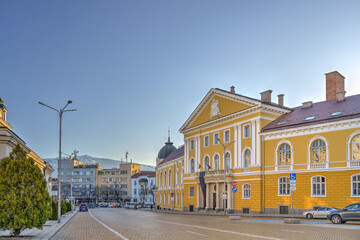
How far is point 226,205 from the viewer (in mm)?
49719

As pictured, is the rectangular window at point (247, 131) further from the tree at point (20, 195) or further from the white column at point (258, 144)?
the tree at point (20, 195)

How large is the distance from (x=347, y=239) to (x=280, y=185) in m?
26.1

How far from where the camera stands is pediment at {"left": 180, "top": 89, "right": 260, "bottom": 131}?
4818cm

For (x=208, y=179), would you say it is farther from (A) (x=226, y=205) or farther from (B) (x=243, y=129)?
(B) (x=243, y=129)

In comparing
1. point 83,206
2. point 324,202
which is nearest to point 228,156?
point 324,202

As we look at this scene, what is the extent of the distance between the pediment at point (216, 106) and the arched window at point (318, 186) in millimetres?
11043

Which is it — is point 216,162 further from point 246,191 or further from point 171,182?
point 171,182

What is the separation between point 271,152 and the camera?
43500 mm

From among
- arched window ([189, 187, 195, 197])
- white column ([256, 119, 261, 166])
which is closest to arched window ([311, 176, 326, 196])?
white column ([256, 119, 261, 166])

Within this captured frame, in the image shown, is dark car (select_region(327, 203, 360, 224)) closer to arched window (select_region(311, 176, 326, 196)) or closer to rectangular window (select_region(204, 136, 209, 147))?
arched window (select_region(311, 176, 326, 196))

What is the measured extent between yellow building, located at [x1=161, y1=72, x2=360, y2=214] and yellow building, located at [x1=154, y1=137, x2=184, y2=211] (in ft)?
26.9

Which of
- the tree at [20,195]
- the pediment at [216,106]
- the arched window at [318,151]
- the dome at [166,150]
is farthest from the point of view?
the dome at [166,150]

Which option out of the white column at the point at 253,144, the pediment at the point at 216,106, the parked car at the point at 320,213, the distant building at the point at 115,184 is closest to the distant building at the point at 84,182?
the distant building at the point at 115,184

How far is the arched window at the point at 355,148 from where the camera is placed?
115 ft
